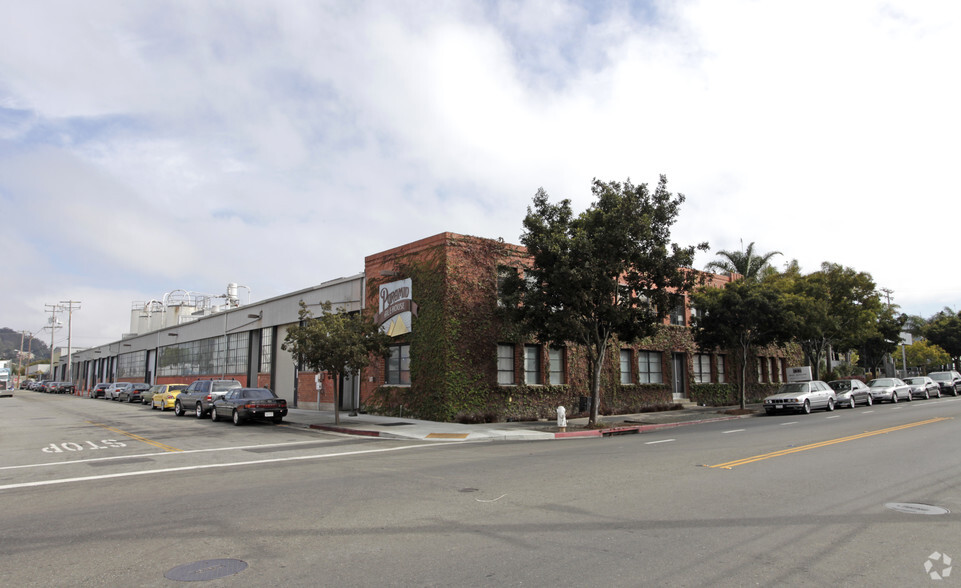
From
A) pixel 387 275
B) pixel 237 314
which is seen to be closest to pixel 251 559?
pixel 387 275

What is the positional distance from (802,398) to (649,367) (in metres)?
7.40

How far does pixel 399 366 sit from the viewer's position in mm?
25297

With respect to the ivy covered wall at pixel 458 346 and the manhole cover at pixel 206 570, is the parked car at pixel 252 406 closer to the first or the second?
the ivy covered wall at pixel 458 346

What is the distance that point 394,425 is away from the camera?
2141 centimetres

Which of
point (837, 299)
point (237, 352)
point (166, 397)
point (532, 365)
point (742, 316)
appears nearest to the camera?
point (532, 365)

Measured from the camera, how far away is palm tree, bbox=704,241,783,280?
39.0m

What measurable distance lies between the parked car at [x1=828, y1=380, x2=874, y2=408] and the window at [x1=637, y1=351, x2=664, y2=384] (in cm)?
918

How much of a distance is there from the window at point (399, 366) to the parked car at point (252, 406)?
15.1 ft

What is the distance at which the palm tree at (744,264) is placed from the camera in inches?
1535

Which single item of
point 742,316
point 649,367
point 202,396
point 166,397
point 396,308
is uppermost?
point 396,308

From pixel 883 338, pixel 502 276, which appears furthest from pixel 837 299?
pixel 502 276

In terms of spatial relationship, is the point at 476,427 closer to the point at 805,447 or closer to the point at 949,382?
the point at 805,447

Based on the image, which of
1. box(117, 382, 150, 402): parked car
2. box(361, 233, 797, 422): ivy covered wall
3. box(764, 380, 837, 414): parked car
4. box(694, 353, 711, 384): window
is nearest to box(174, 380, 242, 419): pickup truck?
box(361, 233, 797, 422): ivy covered wall

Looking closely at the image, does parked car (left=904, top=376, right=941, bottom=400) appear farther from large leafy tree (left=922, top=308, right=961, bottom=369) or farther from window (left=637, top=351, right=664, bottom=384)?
large leafy tree (left=922, top=308, right=961, bottom=369)
